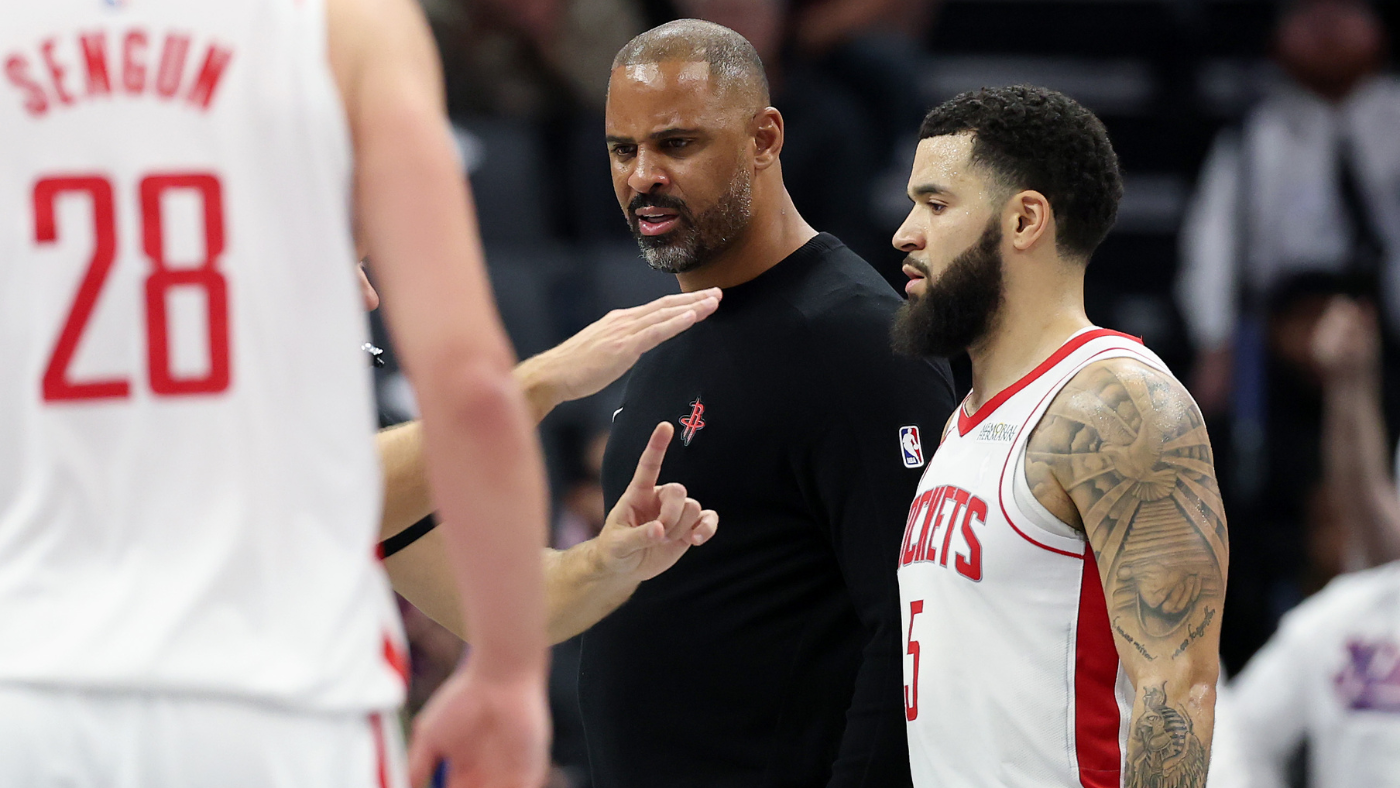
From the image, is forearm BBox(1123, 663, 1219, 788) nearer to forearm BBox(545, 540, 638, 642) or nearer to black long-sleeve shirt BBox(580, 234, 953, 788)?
black long-sleeve shirt BBox(580, 234, 953, 788)

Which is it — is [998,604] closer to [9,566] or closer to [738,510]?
[738,510]

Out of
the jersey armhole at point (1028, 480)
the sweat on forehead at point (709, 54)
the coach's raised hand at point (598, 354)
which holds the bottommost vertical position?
the jersey armhole at point (1028, 480)

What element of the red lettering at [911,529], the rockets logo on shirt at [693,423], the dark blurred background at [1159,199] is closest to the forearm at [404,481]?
the rockets logo on shirt at [693,423]

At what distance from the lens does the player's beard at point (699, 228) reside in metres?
4.12

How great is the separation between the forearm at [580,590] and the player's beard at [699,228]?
76 cm

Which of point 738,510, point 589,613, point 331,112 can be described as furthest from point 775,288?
point 331,112

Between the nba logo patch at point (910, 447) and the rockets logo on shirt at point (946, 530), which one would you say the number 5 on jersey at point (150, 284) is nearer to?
the rockets logo on shirt at point (946, 530)

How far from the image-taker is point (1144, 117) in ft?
34.4

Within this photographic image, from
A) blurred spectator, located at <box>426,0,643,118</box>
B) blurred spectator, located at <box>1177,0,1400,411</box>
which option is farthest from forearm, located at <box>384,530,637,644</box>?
blurred spectator, located at <box>426,0,643,118</box>

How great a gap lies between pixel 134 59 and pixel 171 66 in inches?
2.0

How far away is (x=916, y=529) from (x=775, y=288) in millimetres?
781

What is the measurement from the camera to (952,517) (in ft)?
11.7

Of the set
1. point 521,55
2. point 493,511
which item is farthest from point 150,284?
point 521,55

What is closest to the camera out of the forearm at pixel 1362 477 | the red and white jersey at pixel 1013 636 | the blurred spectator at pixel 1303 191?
the red and white jersey at pixel 1013 636
